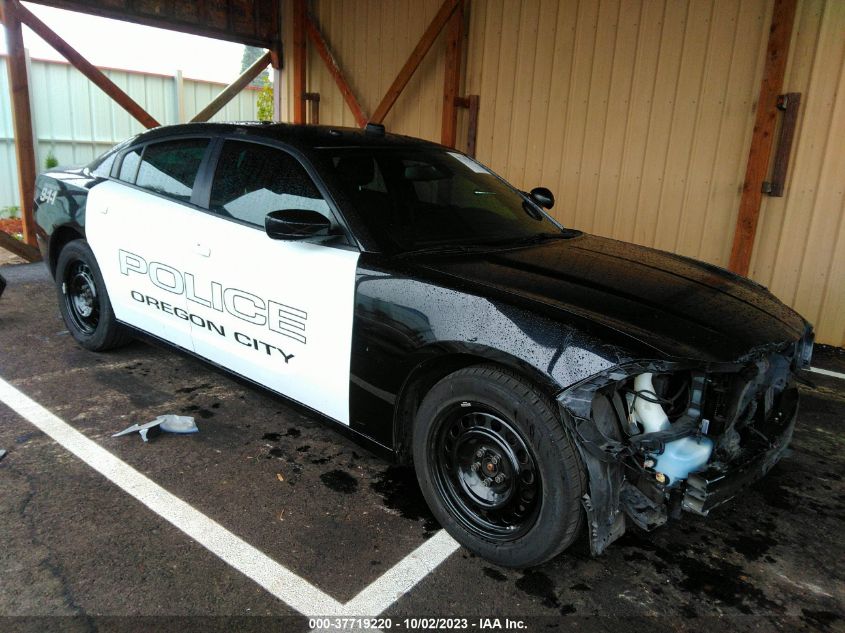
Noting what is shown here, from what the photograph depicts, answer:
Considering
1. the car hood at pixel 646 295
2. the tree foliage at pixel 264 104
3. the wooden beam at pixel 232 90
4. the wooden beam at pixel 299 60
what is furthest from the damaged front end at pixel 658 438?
the tree foliage at pixel 264 104

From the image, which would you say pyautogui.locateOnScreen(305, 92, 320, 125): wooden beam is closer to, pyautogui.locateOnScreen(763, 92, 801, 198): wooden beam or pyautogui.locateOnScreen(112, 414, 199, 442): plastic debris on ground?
pyautogui.locateOnScreen(763, 92, 801, 198): wooden beam

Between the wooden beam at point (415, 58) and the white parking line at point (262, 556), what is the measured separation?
6191 millimetres

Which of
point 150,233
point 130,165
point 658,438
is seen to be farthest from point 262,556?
point 130,165

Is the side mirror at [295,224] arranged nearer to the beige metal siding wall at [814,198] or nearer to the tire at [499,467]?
the tire at [499,467]

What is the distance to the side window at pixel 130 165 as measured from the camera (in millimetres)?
4121

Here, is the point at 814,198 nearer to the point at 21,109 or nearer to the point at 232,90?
the point at 232,90

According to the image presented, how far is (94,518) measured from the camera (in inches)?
109

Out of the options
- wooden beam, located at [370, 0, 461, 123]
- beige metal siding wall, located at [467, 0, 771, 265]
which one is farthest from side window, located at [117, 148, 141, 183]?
wooden beam, located at [370, 0, 461, 123]

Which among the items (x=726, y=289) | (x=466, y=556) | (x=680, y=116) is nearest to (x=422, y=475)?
(x=466, y=556)

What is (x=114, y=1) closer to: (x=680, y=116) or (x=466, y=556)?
(x=680, y=116)

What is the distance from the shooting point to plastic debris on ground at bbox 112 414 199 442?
3492 millimetres

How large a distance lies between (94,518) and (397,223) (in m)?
1.82

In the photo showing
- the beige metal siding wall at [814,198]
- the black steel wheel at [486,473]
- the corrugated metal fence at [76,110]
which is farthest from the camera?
the corrugated metal fence at [76,110]

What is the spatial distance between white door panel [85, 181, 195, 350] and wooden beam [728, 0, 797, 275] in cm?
485
